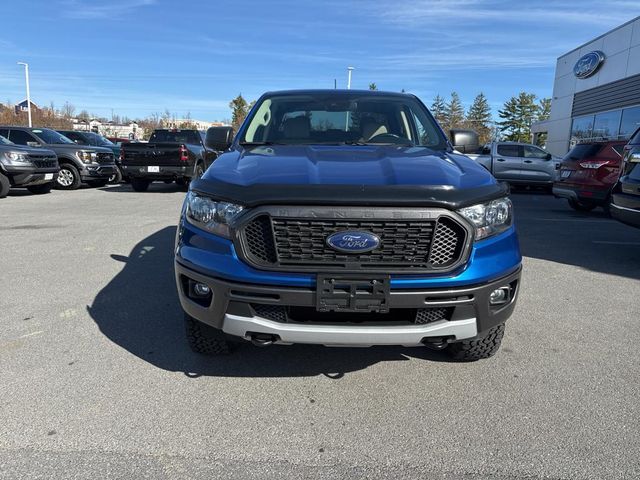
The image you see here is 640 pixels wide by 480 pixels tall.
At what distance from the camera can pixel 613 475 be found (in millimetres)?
2082

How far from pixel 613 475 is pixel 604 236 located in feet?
21.9

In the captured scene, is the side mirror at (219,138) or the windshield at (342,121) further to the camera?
the side mirror at (219,138)

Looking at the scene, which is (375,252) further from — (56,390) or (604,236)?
(604,236)

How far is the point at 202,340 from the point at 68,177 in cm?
1337

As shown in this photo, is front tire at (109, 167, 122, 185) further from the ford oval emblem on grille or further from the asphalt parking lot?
the ford oval emblem on grille

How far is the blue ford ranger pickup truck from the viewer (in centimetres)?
231

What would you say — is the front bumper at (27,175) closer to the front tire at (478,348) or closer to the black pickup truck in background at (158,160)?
the black pickup truck in background at (158,160)

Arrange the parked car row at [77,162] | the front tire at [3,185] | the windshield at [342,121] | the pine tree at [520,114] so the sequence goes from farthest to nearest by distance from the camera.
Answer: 1. the pine tree at [520,114]
2. the parked car row at [77,162]
3. the front tire at [3,185]
4. the windshield at [342,121]

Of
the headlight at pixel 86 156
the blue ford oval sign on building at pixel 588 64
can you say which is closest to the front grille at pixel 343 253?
the headlight at pixel 86 156

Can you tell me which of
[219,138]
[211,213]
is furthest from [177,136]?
[211,213]

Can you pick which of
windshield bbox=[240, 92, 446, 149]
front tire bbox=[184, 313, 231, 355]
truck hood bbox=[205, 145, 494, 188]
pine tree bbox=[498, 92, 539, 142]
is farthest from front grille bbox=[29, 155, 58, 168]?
pine tree bbox=[498, 92, 539, 142]

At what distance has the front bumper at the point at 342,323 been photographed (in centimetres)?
231

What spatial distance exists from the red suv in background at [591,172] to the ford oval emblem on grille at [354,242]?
28.2ft

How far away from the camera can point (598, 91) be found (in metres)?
23.5
